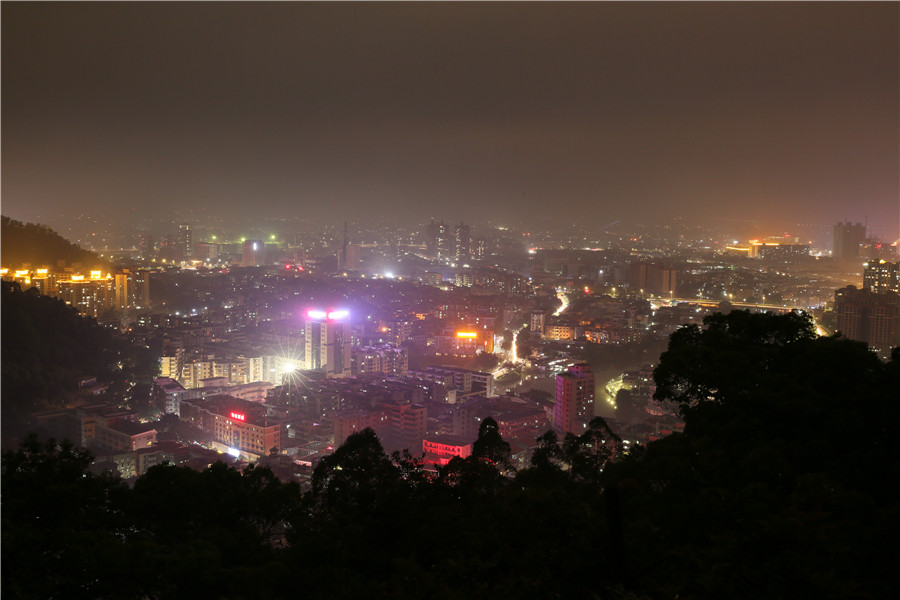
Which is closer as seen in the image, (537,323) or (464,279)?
(537,323)

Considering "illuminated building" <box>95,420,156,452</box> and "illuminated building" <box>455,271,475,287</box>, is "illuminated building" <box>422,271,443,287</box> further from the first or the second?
"illuminated building" <box>95,420,156,452</box>

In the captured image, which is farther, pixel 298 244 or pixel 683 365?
pixel 298 244

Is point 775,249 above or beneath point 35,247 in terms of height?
above

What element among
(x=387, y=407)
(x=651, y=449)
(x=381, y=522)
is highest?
(x=651, y=449)

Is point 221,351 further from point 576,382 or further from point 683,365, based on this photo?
point 683,365

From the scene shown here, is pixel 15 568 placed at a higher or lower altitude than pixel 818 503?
lower

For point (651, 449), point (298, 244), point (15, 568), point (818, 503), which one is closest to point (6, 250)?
point (15, 568)

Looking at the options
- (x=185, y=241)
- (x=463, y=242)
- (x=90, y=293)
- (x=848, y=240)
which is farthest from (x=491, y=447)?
(x=463, y=242)

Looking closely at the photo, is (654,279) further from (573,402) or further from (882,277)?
(573,402)
